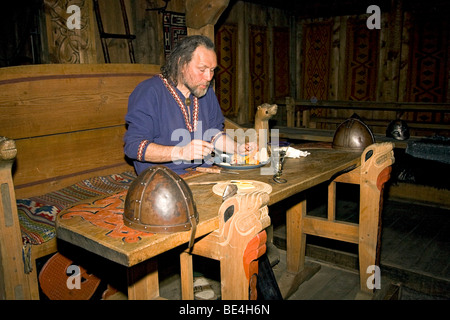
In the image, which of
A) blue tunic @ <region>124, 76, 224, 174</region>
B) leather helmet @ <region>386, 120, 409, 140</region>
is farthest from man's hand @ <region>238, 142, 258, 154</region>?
leather helmet @ <region>386, 120, 409, 140</region>

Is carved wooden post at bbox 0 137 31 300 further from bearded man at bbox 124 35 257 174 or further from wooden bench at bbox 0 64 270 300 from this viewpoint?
bearded man at bbox 124 35 257 174

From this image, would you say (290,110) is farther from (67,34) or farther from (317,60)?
(67,34)

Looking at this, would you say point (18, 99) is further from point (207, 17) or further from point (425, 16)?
point (425, 16)

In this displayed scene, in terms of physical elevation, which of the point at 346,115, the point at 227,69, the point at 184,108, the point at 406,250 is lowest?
the point at 406,250

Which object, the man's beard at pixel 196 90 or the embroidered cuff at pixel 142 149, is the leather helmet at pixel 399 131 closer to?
the man's beard at pixel 196 90

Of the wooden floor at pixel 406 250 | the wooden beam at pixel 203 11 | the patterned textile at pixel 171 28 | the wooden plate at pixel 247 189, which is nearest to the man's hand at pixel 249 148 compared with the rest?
the wooden plate at pixel 247 189

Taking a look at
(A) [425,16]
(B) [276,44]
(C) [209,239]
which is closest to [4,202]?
(C) [209,239]

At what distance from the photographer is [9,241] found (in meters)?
2.23

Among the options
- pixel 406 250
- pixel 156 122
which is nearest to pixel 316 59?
pixel 406 250

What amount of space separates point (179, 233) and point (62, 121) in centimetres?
239

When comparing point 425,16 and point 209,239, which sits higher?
point 425,16

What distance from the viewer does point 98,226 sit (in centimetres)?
166

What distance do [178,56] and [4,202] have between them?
149cm

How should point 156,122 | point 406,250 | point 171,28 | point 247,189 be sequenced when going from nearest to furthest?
1. point 247,189
2. point 156,122
3. point 406,250
4. point 171,28
